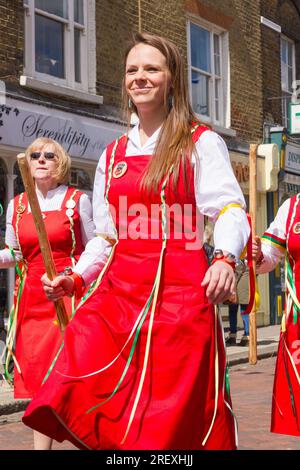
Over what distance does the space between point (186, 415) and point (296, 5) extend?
18.1 meters

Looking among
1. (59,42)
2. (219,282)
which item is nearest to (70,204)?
(219,282)

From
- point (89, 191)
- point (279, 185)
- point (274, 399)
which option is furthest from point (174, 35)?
point (274, 399)

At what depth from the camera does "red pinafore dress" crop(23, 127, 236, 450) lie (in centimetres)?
344

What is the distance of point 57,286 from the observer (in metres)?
3.86

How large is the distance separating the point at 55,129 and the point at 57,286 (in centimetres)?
869

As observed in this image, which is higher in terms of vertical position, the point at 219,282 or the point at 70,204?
the point at 70,204

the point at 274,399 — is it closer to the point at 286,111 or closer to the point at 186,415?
the point at 186,415

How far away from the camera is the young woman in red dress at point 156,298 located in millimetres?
3443

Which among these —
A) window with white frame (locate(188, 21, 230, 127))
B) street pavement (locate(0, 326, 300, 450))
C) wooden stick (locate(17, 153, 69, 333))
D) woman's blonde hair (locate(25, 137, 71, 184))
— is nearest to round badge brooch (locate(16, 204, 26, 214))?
woman's blonde hair (locate(25, 137, 71, 184))

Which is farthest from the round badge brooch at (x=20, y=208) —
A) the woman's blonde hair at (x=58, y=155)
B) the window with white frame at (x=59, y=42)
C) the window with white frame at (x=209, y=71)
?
the window with white frame at (x=209, y=71)

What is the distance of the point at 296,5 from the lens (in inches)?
803

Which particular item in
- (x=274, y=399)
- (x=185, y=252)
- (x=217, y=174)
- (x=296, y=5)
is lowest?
(x=274, y=399)

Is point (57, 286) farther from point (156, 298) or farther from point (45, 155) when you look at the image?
point (45, 155)

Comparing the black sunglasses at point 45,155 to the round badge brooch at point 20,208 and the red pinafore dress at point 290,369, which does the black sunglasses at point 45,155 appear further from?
the red pinafore dress at point 290,369
